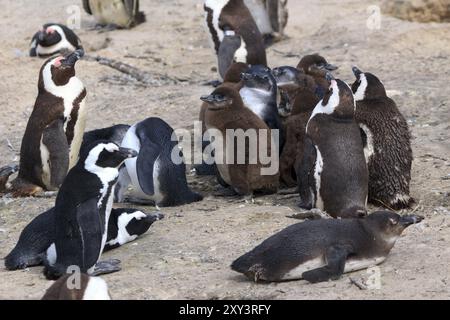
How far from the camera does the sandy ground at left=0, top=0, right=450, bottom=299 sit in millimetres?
5609

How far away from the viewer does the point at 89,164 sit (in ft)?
19.9

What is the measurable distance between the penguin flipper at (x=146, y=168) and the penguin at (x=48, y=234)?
0.85 m

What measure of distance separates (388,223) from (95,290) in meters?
1.85

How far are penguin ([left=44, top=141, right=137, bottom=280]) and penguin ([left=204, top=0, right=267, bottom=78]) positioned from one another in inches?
189

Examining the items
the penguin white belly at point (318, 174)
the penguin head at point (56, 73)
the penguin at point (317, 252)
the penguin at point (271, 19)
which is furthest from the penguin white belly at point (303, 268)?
the penguin at point (271, 19)

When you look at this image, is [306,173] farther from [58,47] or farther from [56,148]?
[58,47]

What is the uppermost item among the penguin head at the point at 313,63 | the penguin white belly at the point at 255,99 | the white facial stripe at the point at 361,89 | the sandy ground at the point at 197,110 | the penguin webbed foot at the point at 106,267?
the white facial stripe at the point at 361,89

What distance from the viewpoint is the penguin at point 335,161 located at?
22.5 feet

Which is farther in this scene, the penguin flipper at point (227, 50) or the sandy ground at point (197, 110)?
the penguin flipper at point (227, 50)

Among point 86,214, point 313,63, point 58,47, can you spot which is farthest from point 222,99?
point 58,47

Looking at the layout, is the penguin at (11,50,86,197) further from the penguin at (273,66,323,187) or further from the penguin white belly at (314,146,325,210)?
the penguin white belly at (314,146,325,210)

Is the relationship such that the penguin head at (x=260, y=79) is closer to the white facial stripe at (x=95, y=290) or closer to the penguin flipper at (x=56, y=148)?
the penguin flipper at (x=56, y=148)

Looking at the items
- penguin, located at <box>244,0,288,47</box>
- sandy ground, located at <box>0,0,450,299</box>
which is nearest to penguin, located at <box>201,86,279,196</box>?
sandy ground, located at <box>0,0,450,299</box>
